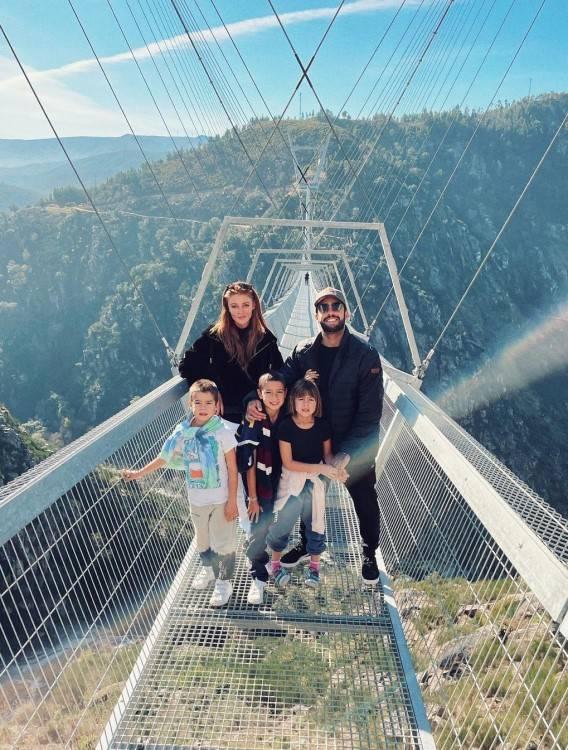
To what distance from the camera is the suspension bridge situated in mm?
1655

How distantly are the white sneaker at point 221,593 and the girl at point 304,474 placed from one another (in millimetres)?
278

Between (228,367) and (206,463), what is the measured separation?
1.64 ft

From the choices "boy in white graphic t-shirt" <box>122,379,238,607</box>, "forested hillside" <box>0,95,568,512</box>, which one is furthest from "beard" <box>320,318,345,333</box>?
"forested hillside" <box>0,95,568,512</box>

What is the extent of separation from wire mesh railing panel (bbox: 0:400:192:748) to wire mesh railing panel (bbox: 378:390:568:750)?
1.31m

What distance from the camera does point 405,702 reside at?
2154 millimetres

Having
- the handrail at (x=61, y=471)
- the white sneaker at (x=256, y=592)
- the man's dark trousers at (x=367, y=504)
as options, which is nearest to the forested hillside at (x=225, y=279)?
the man's dark trousers at (x=367, y=504)

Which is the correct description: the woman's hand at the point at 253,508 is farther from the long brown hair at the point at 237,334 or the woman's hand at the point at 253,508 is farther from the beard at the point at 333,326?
the beard at the point at 333,326

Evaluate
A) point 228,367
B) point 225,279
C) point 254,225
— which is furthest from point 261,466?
point 225,279

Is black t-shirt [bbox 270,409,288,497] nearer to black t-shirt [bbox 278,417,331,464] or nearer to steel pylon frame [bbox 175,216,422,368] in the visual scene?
black t-shirt [bbox 278,417,331,464]

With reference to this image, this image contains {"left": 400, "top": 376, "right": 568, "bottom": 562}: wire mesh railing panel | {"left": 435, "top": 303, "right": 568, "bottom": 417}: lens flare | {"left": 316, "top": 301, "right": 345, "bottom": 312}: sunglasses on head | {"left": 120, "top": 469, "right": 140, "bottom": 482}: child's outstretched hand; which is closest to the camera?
{"left": 400, "top": 376, "right": 568, "bottom": 562}: wire mesh railing panel

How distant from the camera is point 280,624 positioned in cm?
259

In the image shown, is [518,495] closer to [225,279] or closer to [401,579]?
[401,579]

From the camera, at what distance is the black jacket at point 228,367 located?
266 centimetres

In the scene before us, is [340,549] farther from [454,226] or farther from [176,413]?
[454,226]
